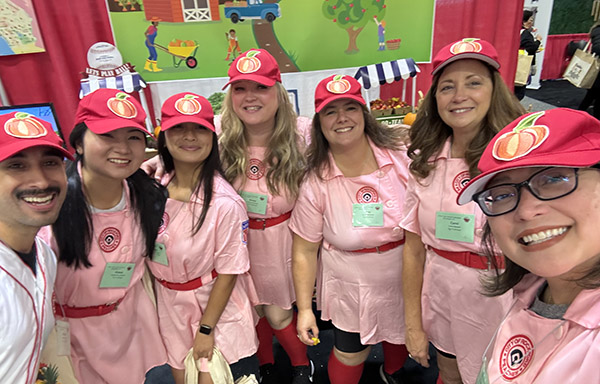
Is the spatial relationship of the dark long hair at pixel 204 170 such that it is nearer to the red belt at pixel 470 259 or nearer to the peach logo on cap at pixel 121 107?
the peach logo on cap at pixel 121 107

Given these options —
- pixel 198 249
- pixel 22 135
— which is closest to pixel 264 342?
pixel 198 249

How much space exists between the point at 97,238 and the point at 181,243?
1.14 ft

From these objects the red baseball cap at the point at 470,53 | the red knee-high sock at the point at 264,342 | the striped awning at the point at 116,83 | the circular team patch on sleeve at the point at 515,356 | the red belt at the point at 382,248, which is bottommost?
the red knee-high sock at the point at 264,342

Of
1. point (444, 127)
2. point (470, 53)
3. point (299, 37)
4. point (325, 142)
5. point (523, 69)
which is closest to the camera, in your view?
point (470, 53)

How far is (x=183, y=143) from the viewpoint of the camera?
1775mm

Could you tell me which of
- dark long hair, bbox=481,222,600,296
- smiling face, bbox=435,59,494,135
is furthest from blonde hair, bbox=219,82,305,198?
dark long hair, bbox=481,222,600,296

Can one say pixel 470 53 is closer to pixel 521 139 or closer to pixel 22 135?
pixel 521 139

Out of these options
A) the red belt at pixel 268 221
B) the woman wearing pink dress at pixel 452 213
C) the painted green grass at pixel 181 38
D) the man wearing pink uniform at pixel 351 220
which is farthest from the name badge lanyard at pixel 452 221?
the painted green grass at pixel 181 38

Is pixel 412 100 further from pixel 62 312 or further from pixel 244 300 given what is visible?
pixel 62 312

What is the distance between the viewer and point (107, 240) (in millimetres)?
1678

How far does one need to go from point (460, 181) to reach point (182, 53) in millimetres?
2808

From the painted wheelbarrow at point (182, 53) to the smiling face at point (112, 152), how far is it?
6.99 ft

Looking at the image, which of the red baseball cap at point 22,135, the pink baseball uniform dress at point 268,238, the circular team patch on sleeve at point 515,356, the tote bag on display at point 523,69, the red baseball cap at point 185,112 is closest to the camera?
the circular team patch on sleeve at point 515,356

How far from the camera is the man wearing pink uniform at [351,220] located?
1.89 m
